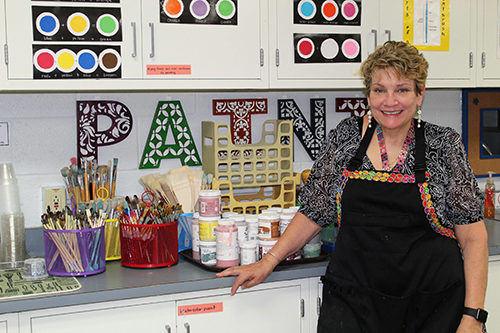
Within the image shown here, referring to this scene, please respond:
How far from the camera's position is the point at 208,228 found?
1.92m

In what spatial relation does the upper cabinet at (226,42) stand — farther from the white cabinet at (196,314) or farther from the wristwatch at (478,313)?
the wristwatch at (478,313)

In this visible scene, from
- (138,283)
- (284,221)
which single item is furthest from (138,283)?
(284,221)

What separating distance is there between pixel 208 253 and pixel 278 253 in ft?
0.84

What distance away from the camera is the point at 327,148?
185 cm

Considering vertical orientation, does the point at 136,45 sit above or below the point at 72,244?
above

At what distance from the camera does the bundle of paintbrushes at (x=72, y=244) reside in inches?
71.6

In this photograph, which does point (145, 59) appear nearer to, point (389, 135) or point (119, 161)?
point (119, 161)

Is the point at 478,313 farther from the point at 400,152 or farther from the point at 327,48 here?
the point at 327,48

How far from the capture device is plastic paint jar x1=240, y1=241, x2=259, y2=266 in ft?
6.21

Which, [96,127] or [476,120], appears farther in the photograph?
[476,120]

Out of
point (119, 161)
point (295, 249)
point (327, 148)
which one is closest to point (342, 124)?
point (327, 148)

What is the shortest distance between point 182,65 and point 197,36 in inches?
5.0

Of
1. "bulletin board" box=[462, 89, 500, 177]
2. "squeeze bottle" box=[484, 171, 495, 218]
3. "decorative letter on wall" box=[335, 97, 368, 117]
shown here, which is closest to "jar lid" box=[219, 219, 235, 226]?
"decorative letter on wall" box=[335, 97, 368, 117]

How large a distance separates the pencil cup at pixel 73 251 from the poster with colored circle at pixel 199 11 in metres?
0.84
